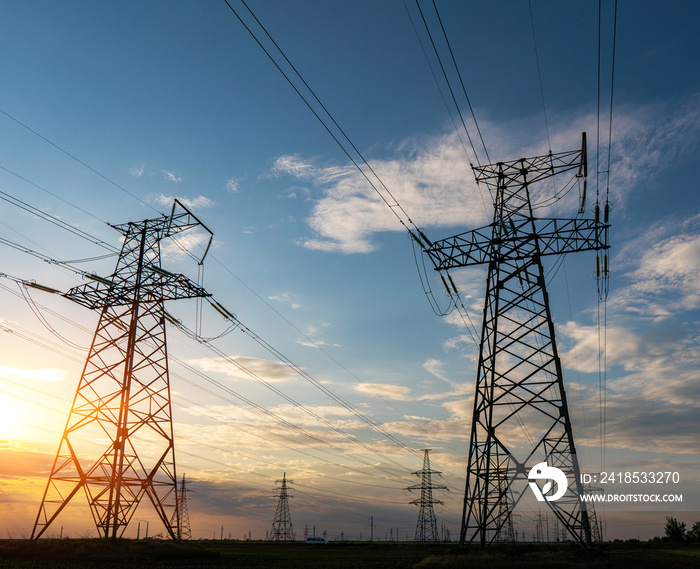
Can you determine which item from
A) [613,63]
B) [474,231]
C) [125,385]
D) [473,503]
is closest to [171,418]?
[125,385]

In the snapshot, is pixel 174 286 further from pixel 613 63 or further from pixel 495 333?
pixel 613 63

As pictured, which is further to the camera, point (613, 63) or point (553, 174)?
point (553, 174)

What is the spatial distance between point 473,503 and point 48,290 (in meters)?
26.9

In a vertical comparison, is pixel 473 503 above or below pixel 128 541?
above

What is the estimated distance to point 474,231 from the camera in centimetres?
2911

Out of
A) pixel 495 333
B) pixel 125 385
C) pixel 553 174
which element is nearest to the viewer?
pixel 495 333

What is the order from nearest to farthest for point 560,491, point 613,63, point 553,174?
1. point 613,63
2. point 560,491
3. point 553,174

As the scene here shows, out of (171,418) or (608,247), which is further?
(171,418)

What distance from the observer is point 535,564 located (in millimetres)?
22766

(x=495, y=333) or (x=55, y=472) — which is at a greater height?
(x=495, y=333)

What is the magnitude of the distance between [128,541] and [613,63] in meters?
37.3

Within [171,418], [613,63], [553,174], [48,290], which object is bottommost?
[171,418]

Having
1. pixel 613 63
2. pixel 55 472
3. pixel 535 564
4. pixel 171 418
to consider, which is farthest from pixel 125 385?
pixel 613 63

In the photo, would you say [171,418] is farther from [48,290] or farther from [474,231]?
[474,231]
